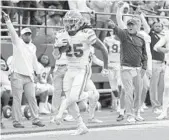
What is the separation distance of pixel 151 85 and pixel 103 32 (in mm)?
1882

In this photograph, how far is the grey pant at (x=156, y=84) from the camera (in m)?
15.5

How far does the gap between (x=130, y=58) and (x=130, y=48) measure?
0.61ft

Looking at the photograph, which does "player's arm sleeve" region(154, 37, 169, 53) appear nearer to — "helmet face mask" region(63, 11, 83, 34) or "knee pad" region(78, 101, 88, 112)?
"knee pad" region(78, 101, 88, 112)

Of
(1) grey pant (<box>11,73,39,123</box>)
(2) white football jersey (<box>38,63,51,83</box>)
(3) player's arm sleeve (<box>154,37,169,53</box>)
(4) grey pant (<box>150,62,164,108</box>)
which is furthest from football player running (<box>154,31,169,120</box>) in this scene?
(1) grey pant (<box>11,73,39,123</box>)

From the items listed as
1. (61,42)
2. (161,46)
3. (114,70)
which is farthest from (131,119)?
(114,70)

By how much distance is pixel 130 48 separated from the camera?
13.0m

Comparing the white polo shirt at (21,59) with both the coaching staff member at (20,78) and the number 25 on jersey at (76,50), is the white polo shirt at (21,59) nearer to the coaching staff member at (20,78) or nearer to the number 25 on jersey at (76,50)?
the coaching staff member at (20,78)

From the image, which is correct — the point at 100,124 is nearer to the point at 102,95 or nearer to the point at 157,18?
the point at 102,95

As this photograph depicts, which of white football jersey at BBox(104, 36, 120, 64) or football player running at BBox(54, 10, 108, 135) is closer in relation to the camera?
football player running at BBox(54, 10, 108, 135)

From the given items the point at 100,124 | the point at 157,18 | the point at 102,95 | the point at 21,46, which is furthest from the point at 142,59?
the point at 157,18

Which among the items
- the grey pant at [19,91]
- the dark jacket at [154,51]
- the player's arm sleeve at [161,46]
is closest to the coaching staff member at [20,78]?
the grey pant at [19,91]

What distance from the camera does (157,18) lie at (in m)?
18.1

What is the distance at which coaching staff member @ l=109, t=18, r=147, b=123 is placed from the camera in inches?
508

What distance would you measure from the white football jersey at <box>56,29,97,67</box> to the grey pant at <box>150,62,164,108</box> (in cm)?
498
